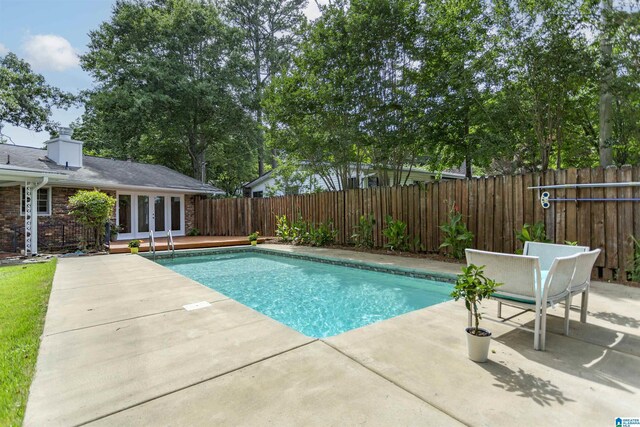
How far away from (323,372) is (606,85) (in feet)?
27.0

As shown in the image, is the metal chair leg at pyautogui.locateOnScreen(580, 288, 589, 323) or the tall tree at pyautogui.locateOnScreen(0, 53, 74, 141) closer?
the metal chair leg at pyautogui.locateOnScreen(580, 288, 589, 323)

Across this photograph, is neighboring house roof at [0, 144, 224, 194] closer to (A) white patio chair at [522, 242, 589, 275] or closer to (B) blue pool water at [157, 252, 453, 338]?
(B) blue pool water at [157, 252, 453, 338]

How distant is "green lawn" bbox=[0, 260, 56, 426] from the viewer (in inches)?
81.4

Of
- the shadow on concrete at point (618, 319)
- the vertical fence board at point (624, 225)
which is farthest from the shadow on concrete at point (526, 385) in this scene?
the vertical fence board at point (624, 225)

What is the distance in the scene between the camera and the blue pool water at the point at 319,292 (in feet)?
15.2

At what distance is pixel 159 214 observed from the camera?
14289 mm

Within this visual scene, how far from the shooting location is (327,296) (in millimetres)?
5699

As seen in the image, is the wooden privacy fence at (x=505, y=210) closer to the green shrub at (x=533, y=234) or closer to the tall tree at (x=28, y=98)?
the green shrub at (x=533, y=234)

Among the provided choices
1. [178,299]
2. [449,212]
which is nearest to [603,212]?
[449,212]

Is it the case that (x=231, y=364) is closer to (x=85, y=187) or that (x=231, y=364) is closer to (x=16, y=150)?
(x=85, y=187)

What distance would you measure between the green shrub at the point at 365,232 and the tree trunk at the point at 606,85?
5.65 m

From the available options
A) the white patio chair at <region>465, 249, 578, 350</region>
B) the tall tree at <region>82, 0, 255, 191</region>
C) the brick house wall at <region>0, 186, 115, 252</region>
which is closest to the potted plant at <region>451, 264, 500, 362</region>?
the white patio chair at <region>465, 249, 578, 350</region>

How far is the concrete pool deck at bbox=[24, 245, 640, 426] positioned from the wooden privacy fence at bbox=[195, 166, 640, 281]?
2061 mm

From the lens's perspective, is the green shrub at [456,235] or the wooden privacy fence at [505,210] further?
the green shrub at [456,235]
